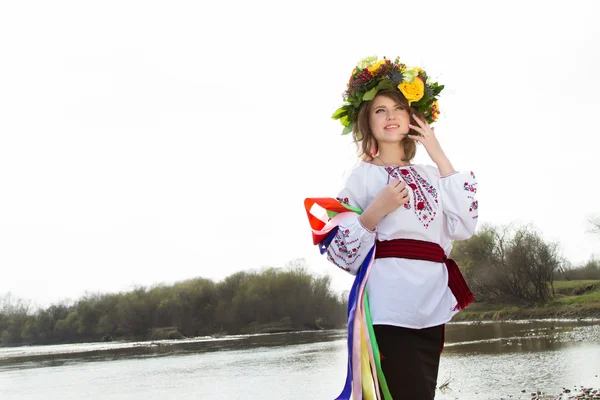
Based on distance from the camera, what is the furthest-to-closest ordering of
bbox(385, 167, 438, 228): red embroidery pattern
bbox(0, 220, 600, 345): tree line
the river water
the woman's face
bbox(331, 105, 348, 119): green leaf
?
bbox(0, 220, 600, 345): tree line < the river water < bbox(331, 105, 348, 119): green leaf < the woman's face < bbox(385, 167, 438, 228): red embroidery pattern

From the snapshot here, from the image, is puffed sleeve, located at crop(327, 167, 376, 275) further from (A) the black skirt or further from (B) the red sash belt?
(A) the black skirt

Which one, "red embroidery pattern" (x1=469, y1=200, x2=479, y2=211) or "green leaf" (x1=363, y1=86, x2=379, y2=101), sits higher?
"green leaf" (x1=363, y1=86, x2=379, y2=101)

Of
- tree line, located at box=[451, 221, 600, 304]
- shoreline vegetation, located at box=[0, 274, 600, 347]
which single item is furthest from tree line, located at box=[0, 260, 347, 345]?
tree line, located at box=[451, 221, 600, 304]

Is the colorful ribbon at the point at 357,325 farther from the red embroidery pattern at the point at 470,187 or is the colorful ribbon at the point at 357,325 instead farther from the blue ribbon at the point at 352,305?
the red embroidery pattern at the point at 470,187

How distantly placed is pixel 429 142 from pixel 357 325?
821 millimetres

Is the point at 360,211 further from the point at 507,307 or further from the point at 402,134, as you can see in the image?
the point at 507,307

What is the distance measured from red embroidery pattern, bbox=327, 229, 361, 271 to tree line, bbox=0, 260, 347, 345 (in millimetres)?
53374

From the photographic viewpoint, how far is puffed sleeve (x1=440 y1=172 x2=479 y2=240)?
2.48 metres

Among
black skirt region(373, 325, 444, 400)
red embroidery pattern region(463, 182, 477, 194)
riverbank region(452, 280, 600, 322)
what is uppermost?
red embroidery pattern region(463, 182, 477, 194)

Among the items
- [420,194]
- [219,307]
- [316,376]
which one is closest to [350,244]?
[420,194]

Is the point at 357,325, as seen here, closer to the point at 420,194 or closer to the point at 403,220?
the point at 403,220

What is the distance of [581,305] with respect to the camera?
104ft

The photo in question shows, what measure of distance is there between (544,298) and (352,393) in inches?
1473

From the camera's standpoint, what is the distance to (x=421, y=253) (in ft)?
7.82
